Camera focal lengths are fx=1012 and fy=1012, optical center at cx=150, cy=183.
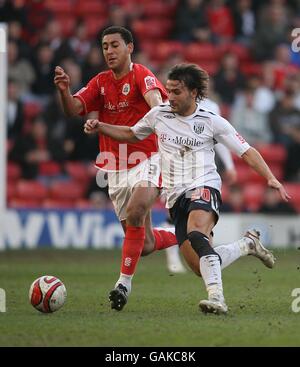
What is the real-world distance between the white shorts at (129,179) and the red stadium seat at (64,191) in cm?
762

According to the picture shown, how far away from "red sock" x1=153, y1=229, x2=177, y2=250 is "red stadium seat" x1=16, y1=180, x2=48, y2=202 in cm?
746

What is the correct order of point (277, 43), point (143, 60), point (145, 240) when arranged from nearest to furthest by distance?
point (145, 240) → point (143, 60) → point (277, 43)

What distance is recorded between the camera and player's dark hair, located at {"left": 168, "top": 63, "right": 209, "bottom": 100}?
816cm

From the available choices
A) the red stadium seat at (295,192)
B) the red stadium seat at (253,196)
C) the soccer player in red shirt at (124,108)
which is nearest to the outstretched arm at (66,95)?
the soccer player in red shirt at (124,108)

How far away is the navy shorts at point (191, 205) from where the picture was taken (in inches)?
316

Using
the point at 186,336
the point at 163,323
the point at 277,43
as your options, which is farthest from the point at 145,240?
the point at 277,43

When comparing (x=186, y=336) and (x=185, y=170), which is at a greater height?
(x=185, y=170)

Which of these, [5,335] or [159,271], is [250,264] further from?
[5,335]

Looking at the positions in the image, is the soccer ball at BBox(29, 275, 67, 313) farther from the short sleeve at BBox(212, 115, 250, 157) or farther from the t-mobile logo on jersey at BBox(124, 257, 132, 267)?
the short sleeve at BBox(212, 115, 250, 157)

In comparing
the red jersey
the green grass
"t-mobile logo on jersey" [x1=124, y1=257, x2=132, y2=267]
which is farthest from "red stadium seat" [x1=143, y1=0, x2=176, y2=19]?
"t-mobile logo on jersey" [x1=124, y1=257, x2=132, y2=267]

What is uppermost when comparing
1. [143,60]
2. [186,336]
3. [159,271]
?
[143,60]

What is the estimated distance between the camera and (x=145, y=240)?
950cm

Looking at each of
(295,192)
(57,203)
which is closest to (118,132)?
(57,203)

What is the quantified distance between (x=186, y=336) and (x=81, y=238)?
981 cm
